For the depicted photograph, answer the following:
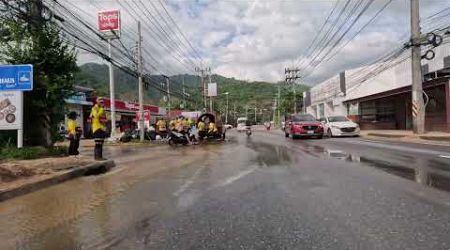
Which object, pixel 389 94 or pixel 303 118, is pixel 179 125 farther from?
pixel 389 94

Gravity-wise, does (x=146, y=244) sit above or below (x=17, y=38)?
below

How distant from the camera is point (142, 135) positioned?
33.5 m

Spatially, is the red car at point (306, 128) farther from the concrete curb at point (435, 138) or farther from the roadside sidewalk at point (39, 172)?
the roadside sidewalk at point (39, 172)

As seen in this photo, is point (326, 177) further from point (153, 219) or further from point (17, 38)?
point (17, 38)

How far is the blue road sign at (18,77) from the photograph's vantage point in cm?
1332

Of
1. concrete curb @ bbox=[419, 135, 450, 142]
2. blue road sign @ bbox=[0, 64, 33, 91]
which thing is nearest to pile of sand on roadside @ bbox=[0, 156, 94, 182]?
blue road sign @ bbox=[0, 64, 33, 91]

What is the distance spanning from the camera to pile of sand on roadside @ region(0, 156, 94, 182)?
10.5 metres

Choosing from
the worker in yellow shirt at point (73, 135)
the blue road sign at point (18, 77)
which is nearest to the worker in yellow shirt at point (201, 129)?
the worker in yellow shirt at point (73, 135)

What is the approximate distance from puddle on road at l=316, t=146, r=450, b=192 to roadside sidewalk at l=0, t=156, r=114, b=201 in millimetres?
6806

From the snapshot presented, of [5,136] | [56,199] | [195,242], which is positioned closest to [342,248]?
[195,242]

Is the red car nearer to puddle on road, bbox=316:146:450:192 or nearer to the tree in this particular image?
puddle on road, bbox=316:146:450:192

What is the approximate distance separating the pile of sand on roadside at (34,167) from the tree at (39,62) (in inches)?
88.0

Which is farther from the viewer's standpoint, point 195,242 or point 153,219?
point 153,219

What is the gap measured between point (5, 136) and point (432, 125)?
95.6 ft
